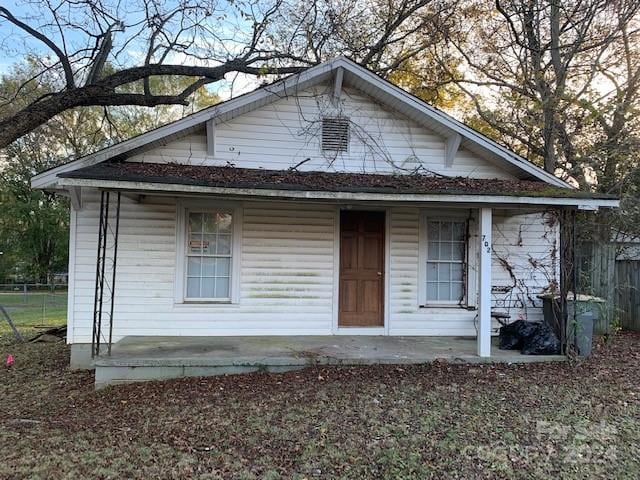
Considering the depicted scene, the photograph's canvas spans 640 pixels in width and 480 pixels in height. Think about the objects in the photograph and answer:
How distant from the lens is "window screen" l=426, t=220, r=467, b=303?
8625mm

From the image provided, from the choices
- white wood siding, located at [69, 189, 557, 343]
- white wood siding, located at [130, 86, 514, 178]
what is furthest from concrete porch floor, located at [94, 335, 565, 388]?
white wood siding, located at [130, 86, 514, 178]

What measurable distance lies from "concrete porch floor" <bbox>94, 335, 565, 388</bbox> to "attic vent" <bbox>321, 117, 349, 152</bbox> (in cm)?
333

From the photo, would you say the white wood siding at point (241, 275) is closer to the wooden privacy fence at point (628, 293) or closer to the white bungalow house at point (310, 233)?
the white bungalow house at point (310, 233)

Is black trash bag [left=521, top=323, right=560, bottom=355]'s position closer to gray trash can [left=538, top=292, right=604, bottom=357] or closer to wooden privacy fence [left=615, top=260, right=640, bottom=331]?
gray trash can [left=538, top=292, right=604, bottom=357]

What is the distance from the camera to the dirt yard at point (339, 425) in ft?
13.2

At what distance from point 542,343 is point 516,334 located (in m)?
0.44

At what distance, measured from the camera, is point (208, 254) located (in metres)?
8.08

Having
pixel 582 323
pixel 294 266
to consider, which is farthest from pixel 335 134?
→ pixel 582 323

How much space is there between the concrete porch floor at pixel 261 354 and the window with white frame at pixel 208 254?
84 centimetres

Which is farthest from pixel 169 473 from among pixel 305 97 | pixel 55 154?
pixel 55 154

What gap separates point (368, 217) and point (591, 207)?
3546 mm

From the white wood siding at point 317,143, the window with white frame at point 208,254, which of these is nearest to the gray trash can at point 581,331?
the white wood siding at point 317,143

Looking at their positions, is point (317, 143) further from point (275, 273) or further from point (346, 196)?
point (275, 273)

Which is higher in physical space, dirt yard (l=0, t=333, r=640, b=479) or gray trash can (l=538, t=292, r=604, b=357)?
gray trash can (l=538, t=292, r=604, b=357)
